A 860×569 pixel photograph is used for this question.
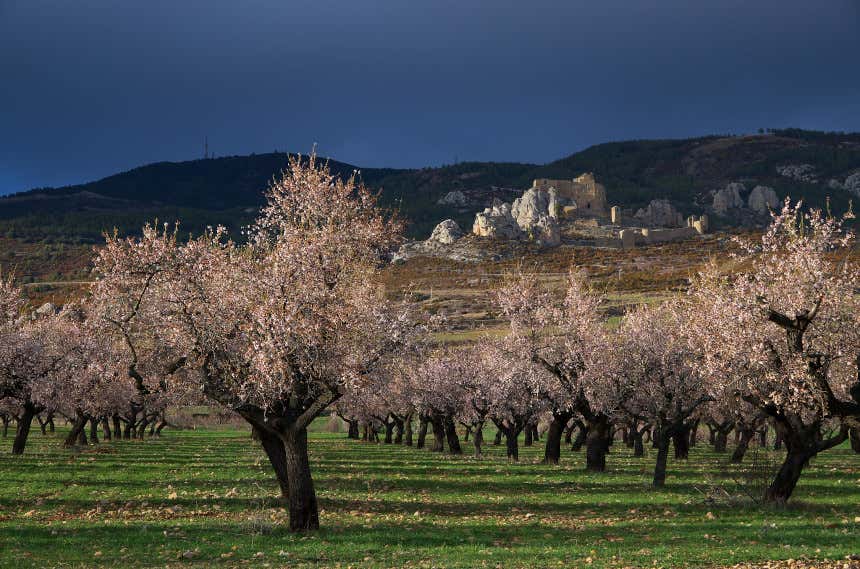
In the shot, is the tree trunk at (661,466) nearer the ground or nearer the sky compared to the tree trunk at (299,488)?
nearer the ground

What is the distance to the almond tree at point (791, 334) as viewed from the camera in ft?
70.9

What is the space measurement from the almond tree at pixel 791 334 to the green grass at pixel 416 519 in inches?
113

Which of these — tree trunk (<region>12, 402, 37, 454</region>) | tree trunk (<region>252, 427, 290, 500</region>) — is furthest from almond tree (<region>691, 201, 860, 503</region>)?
tree trunk (<region>12, 402, 37, 454</region>)

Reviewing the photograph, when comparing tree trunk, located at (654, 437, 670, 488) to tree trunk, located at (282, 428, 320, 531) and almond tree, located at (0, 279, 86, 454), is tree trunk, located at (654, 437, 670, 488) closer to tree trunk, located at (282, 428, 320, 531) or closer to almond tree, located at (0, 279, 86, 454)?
tree trunk, located at (282, 428, 320, 531)

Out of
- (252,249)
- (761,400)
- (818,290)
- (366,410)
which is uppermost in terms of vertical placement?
(252,249)

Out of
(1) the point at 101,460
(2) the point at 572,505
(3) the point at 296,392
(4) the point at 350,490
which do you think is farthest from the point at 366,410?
(3) the point at 296,392

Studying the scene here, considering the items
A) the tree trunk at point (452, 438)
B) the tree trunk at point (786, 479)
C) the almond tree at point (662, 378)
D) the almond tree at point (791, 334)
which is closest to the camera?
the almond tree at point (791, 334)

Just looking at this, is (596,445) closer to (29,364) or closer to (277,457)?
(277,457)

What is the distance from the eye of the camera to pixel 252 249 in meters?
22.8

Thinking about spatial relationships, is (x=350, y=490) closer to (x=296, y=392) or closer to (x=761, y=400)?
(x=296, y=392)

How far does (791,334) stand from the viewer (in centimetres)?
2203

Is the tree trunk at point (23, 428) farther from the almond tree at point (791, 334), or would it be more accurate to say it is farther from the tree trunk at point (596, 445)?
the almond tree at point (791, 334)

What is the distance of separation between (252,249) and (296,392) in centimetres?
513

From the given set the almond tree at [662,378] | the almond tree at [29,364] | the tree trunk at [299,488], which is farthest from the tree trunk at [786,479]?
the almond tree at [29,364]
